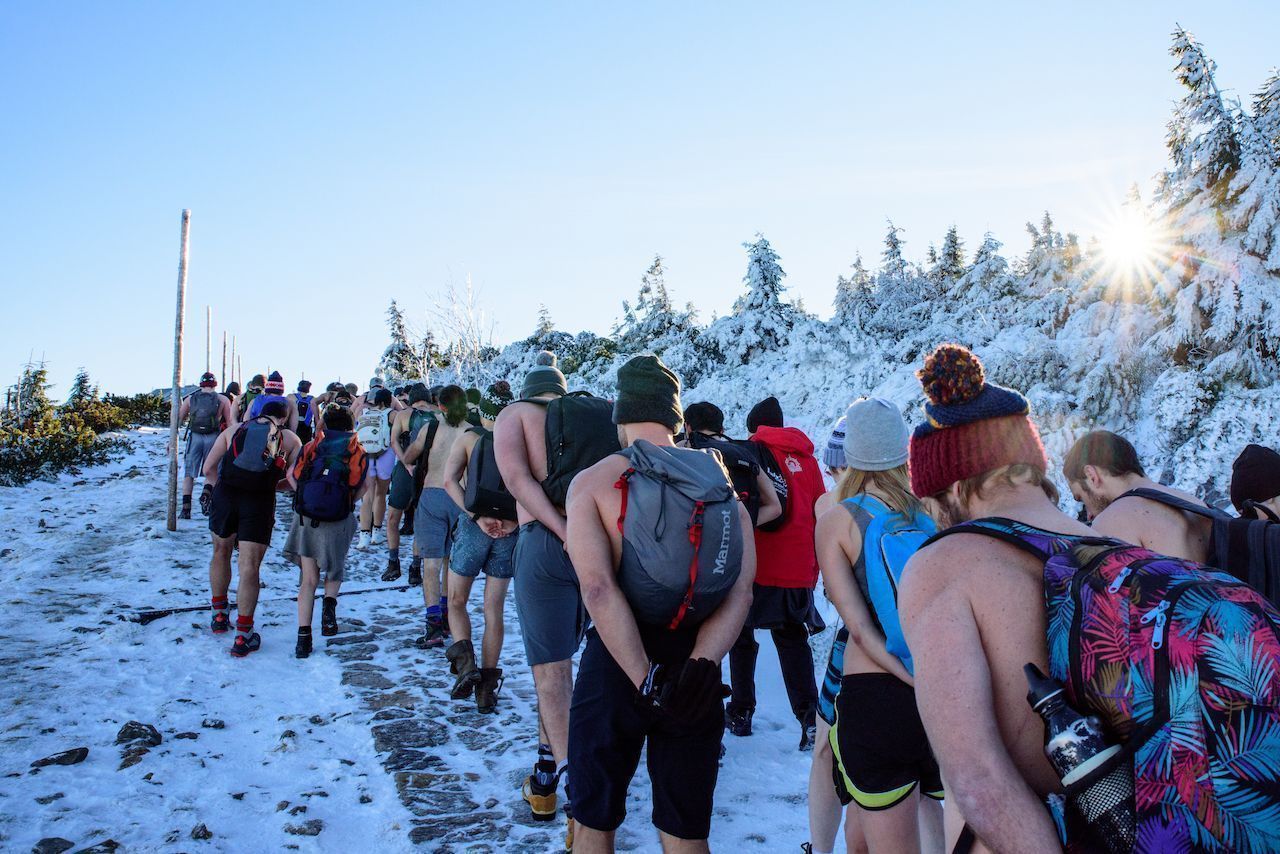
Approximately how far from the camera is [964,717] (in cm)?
130

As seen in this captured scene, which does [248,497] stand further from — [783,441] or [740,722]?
[783,441]

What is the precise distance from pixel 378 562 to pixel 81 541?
4139 mm

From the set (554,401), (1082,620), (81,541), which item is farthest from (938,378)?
(81,541)

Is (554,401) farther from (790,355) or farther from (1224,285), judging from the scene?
(790,355)

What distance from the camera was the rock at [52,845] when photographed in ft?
10.8

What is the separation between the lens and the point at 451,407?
660 centimetres

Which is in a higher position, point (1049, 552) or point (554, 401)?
point (554, 401)

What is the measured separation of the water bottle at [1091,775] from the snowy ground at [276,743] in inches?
109

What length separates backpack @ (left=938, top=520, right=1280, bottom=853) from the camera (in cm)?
102

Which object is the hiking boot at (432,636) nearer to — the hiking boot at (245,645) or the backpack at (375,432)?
the hiking boot at (245,645)

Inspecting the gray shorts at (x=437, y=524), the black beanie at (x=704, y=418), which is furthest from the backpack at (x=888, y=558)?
the gray shorts at (x=437, y=524)

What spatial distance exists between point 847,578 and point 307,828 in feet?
9.56

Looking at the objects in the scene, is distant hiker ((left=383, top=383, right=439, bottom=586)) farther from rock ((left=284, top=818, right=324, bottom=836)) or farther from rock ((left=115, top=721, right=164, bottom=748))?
rock ((left=284, top=818, right=324, bottom=836))

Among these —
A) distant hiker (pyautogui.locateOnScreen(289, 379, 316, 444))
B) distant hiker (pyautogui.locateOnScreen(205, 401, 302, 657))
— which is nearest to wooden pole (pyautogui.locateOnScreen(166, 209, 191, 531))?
distant hiker (pyautogui.locateOnScreen(289, 379, 316, 444))
